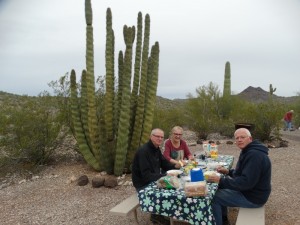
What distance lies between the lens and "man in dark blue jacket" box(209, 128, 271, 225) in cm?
380

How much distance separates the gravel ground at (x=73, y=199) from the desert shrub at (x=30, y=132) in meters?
0.55

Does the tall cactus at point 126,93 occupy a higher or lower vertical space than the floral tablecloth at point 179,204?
higher

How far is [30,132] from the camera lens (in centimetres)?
894

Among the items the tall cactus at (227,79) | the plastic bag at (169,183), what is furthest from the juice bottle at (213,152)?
the tall cactus at (227,79)

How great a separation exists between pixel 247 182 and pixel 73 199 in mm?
3656

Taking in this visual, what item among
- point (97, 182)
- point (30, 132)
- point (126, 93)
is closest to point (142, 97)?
point (126, 93)

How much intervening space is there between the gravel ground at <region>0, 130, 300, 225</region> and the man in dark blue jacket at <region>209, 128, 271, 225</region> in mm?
895

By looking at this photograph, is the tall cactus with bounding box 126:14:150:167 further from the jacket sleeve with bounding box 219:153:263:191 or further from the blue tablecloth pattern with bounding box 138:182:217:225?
the jacket sleeve with bounding box 219:153:263:191

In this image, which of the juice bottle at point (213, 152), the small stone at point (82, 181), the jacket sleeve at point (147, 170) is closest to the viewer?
the jacket sleeve at point (147, 170)

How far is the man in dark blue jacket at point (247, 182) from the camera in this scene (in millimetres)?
3797

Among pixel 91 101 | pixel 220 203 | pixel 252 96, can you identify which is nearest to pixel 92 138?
pixel 91 101

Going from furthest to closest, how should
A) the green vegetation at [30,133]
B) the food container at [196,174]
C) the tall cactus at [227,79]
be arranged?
the tall cactus at [227,79], the green vegetation at [30,133], the food container at [196,174]

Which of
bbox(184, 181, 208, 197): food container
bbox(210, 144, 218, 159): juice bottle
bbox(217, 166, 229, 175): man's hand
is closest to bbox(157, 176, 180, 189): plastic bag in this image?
bbox(184, 181, 208, 197): food container

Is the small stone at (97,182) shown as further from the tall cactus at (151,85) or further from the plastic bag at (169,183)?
the plastic bag at (169,183)
